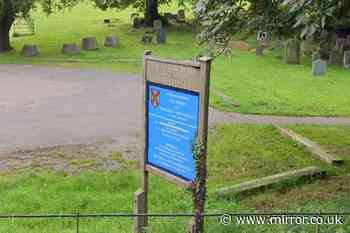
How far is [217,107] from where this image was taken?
585 inches

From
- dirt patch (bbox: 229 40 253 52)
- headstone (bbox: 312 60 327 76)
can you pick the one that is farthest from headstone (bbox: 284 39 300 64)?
dirt patch (bbox: 229 40 253 52)

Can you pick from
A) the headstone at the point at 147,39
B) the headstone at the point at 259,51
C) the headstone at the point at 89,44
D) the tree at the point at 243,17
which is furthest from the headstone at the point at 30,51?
the tree at the point at 243,17

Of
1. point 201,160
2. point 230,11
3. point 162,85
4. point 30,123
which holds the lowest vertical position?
point 30,123

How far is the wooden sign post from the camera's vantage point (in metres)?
5.84

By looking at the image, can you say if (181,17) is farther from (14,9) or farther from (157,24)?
(14,9)

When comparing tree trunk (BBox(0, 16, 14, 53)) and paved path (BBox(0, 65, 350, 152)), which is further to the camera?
tree trunk (BBox(0, 16, 14, 53))

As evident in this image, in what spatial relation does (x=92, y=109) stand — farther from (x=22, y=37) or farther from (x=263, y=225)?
(x=22, y=37)

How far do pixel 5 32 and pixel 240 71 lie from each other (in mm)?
9332

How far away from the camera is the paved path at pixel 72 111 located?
12297mm

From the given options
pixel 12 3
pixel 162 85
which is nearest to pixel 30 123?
pixel 162 85

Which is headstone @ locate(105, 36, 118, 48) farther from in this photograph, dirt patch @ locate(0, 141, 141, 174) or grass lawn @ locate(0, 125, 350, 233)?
grass lawn @ locate(0, 125, 350, 233)

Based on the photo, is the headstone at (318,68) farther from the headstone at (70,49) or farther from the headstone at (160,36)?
the headstone at (70,49)

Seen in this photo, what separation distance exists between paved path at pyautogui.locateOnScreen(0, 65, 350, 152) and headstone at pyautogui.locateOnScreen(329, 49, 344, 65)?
7.34 metres

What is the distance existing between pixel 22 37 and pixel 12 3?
7520 millimetres
